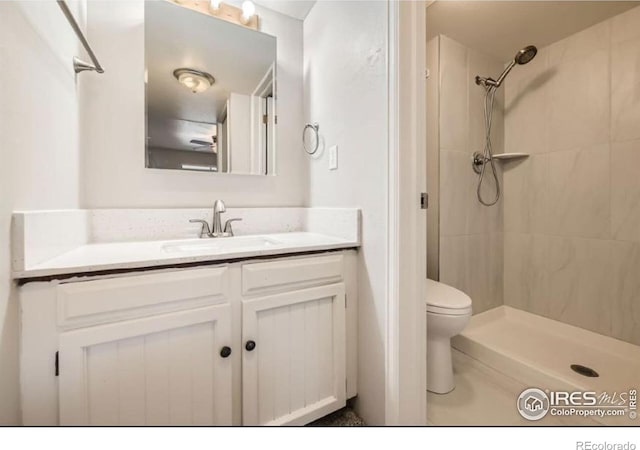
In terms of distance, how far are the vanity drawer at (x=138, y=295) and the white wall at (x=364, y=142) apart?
0.56m

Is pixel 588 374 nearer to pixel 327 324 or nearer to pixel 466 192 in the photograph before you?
pixel 466 192

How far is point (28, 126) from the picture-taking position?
0.71 metres

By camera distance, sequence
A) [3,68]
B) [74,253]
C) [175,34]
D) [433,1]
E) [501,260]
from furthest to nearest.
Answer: [501,260] < [433,1] < [175,34] < [74,253] < [3,68]

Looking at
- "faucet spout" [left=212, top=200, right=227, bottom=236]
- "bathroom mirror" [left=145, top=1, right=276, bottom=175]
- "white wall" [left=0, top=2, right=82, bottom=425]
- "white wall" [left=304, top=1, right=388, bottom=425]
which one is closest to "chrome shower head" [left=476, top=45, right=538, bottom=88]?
"white wall" [left=304, top=1, right=388, bottom=425]

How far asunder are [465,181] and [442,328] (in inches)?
44.7

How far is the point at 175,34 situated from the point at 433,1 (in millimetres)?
1381

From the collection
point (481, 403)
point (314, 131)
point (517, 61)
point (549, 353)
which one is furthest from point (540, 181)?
point (314, 131)

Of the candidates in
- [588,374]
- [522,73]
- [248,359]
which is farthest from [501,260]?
[248,359]

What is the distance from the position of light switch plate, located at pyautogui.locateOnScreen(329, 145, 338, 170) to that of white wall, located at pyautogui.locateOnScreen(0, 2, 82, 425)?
3.36 ft

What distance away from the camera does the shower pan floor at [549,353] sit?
1.32 meters

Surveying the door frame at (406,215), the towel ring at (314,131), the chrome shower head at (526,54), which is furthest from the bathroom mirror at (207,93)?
the chrome shower head at (526,54)

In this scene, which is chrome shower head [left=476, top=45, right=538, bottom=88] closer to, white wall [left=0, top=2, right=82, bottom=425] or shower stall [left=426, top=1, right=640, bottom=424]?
shower stall [left=426, top=1, right=640, bottom=424]

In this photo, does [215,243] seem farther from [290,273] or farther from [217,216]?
[290,273]

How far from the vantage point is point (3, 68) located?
23.5 inches
